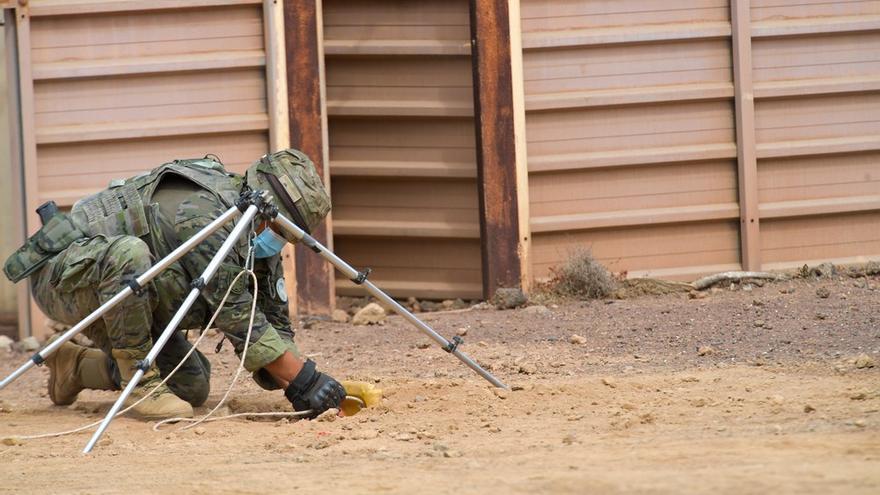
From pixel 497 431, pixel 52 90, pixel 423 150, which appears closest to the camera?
pixel 497 431

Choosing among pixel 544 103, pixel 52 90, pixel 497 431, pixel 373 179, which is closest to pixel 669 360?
pixel 497 431

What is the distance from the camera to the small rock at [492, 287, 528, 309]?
318 inches

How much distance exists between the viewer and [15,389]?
283 inches

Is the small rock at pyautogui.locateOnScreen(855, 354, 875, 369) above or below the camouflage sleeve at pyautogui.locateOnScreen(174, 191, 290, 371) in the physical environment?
below

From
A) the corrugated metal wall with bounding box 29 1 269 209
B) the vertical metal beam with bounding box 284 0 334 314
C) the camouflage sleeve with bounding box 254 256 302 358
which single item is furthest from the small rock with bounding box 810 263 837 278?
the camouflage sleeve with bounding box 254 256 302 358

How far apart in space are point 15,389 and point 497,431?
3.44 m

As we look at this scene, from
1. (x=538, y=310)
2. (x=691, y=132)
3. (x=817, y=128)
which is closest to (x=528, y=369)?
(x=538, y=310)

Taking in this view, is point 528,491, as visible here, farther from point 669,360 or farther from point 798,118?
point 798,118

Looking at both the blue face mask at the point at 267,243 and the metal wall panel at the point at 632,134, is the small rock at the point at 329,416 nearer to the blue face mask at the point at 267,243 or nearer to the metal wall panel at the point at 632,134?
the blue face mask at the point at 267,243

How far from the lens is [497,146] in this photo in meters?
8.12

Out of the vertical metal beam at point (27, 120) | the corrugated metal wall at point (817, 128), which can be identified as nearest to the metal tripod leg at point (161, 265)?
the vertical metal beam at point (27, 120)

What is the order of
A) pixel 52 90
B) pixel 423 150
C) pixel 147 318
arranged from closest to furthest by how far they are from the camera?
pixel 147 318 → pixel 52 90 → pixel 423 150

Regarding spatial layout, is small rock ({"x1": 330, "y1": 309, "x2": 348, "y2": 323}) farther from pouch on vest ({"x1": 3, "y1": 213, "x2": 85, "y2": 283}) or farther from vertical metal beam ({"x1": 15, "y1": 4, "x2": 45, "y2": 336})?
pouch on vest ({"x1": 3, "y1": 213, "x2": 85, "y2": 283})

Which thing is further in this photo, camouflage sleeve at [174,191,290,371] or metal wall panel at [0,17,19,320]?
metal wall panel at [0,17,19,320]
